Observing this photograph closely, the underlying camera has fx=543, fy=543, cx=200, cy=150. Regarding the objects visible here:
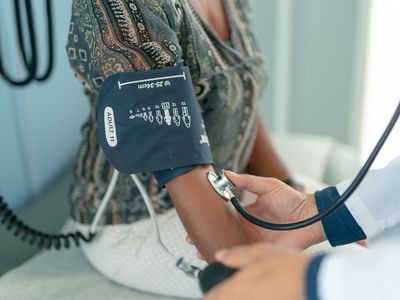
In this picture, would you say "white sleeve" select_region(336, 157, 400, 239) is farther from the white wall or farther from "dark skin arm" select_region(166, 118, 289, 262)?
the white wall

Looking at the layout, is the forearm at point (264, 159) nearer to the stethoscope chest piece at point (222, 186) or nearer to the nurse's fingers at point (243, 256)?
the stethoscope chest piece at point (222, 186)

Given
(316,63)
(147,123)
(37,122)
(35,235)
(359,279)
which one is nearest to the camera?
(359,279)

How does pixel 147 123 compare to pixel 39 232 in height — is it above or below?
above

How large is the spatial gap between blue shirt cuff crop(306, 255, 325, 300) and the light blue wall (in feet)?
2.76

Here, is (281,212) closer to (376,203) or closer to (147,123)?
(376,203)

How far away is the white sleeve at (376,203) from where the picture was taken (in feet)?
2.77

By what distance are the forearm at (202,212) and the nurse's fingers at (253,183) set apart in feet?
0.14

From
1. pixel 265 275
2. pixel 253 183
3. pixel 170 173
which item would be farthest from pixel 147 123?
pixel 265 275

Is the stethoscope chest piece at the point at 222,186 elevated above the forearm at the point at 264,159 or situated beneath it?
elevated above

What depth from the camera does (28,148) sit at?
1.31 metres

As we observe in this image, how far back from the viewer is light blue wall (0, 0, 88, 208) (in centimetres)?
122

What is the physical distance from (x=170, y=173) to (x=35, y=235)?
41 centimetres

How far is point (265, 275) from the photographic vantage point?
0.53m

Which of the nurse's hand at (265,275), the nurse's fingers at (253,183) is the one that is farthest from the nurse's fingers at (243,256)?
the nurse's fingers at (253,183)
